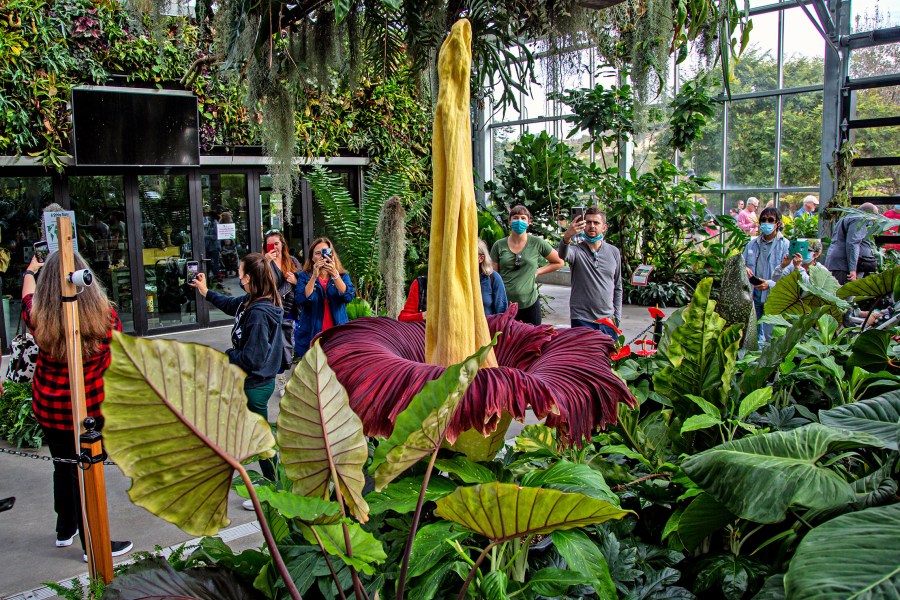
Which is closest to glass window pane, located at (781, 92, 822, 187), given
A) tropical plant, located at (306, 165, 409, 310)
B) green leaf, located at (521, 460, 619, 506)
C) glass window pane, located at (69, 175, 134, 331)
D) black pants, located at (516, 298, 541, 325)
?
tropical plant, located at (306, 165, 409, 310)

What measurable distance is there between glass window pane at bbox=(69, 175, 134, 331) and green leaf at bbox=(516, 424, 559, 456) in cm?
578

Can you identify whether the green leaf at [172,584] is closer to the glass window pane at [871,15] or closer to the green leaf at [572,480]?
the green leaf at [572,480]

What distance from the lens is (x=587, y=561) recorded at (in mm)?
1065

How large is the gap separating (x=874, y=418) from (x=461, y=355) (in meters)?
0.69

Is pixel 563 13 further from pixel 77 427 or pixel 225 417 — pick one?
pixel 225 417

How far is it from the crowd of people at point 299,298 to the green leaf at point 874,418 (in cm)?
71

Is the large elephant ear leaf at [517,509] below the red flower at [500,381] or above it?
below

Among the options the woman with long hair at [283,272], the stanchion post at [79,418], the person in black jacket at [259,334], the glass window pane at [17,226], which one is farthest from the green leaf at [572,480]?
the glass window pane at [17,226]

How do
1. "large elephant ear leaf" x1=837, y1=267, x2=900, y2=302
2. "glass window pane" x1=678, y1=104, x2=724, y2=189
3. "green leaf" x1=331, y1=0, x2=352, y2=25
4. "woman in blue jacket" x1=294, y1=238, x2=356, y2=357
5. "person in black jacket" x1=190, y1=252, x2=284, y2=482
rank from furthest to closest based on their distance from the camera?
"glass window pane" x1=678, y1=104, x2=724, y2=189 < "woman in blue jacket" x1=294, y1=238, x2=356, y2=357 < "person in black jacket" x1=190, y1=252, x2=284, y2=482 < "green leaf" x1=331, y1=0, x2=352, y2=25 < "large elephant ear leaf" x1=837, y1=267, x2=900, y2=302

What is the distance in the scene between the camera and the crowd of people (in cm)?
264

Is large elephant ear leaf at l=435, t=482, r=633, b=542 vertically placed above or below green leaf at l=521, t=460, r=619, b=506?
above

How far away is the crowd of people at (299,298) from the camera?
2.64 meters

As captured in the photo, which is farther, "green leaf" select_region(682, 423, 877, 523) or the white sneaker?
the white sneaker

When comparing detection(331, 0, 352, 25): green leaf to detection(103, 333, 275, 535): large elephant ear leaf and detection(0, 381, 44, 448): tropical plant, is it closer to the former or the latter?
detection(103, 333, 275, 535): large elephant ear leaf
